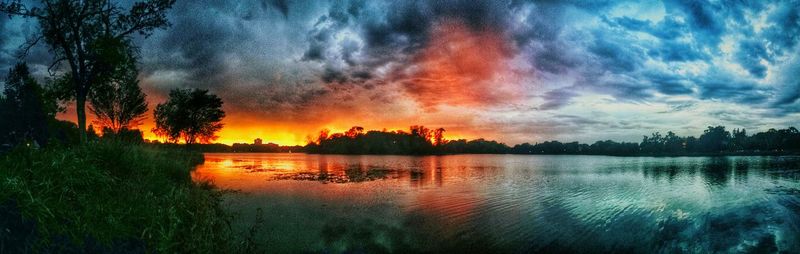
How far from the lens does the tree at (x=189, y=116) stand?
61594 millimetres

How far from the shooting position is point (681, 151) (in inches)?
7293

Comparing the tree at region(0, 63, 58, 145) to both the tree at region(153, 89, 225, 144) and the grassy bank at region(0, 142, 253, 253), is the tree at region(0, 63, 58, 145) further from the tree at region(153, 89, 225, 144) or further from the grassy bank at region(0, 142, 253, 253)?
the grassy bank at region(0, 142, 253, 253)

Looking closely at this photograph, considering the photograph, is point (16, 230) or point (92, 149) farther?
point (92, 149)

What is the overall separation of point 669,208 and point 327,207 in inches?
754

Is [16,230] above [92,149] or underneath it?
underneath

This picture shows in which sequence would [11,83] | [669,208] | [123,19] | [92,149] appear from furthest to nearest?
[11,83]
[123,19]
[669,208]
[92,149]

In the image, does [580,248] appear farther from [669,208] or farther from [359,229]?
[669,208]

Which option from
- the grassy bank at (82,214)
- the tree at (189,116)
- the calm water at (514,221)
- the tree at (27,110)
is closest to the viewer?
the grassy bank at (82,214)

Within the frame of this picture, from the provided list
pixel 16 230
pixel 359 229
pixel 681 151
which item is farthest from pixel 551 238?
pixel 681 151

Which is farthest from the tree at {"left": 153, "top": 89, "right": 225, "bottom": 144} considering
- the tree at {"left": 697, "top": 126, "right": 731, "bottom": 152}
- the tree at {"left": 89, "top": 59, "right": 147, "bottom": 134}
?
the tree at {"left": 697, "top": 126, "right": 731, "bottom": 152}

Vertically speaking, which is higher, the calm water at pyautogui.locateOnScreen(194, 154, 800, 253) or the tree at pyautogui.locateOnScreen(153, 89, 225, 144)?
the tree at pyautogui.locateOnScreen(153, 89, 225, 144)

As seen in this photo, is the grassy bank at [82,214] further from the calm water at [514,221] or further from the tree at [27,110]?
the tree at [27,110]

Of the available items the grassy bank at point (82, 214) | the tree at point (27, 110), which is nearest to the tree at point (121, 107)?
the tree at point (27, 110)

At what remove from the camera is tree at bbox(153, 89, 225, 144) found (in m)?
61.6
